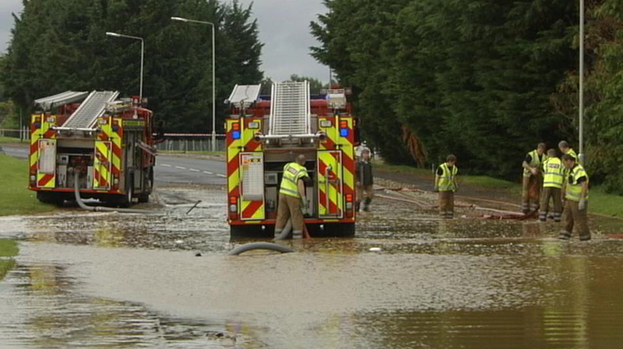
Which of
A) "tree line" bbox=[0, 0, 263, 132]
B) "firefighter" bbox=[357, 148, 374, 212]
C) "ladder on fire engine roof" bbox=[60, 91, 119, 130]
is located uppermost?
"tree line" bbox=[0, 0, 263, 132]

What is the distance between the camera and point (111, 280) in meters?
15.3

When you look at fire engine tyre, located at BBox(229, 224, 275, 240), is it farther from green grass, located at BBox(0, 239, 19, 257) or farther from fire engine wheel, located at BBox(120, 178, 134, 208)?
fire engine wheel, located at BBox(120, 178, 134, 208)

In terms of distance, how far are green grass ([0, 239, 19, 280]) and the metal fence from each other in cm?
5918

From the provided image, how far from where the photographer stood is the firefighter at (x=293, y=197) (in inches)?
812

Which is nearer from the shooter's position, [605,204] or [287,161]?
[287,161]

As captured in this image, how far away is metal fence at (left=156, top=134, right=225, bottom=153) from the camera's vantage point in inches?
3167

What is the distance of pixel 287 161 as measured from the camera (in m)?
21.7

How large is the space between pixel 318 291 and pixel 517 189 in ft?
81.3

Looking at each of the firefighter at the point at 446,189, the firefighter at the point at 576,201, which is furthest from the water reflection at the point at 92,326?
the firefighter at the point at 446,189

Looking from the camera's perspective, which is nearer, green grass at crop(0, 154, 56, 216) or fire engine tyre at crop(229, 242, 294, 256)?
fire engine tyre at crop(229, 242, 294, 256)

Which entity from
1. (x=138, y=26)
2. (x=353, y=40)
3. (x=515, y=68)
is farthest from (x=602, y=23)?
(x=138, y=26)

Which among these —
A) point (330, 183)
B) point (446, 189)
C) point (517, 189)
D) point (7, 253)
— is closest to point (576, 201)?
point (330, 183)

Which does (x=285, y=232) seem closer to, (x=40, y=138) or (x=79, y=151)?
(x=79, y=151)

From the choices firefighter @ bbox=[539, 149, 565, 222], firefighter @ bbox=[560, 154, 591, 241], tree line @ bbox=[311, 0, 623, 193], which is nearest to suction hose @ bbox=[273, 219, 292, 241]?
firefighter @ bbox=[560, 154, 591, 241]
